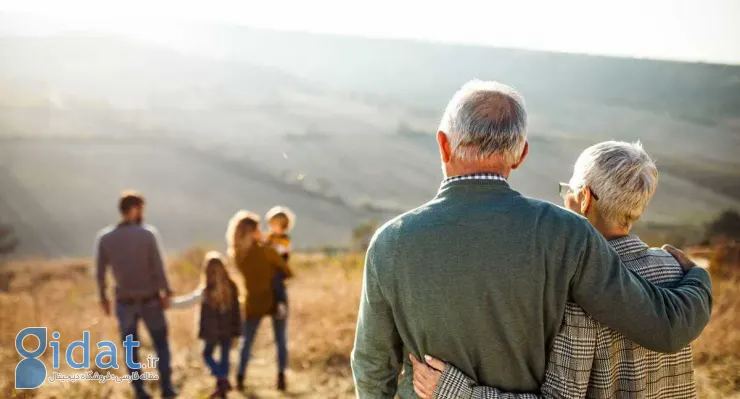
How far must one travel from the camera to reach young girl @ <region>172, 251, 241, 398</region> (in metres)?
3.59

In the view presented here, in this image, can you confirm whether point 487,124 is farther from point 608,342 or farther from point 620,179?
point 608,342

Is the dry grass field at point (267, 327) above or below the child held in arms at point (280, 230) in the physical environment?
below

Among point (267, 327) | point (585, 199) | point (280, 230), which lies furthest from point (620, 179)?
point (267, 327)

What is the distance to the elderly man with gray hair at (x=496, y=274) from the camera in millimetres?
1180

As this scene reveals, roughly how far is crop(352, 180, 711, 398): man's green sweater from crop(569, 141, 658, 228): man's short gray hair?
0.60ft

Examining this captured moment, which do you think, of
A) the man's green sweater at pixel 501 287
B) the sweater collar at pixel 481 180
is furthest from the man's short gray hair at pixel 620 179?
the sweater collar at pixel 481 180

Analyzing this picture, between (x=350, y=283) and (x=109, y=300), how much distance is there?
2439 millimetres

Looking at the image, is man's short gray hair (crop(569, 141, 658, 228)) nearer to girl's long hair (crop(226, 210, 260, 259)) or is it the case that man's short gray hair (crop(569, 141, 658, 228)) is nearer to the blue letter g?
girl's long hair (crop(226, 210, 260, 259))

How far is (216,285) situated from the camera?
3.58m

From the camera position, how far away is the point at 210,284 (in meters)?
3.59

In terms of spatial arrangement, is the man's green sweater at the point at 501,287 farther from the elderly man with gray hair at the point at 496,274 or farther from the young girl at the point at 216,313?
the young girl at the point at 216,313

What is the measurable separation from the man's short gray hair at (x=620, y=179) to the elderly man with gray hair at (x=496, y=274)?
187 millimetres

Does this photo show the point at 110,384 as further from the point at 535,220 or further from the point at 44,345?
the point at 535,220

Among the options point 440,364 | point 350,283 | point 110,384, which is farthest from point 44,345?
point 440,364
